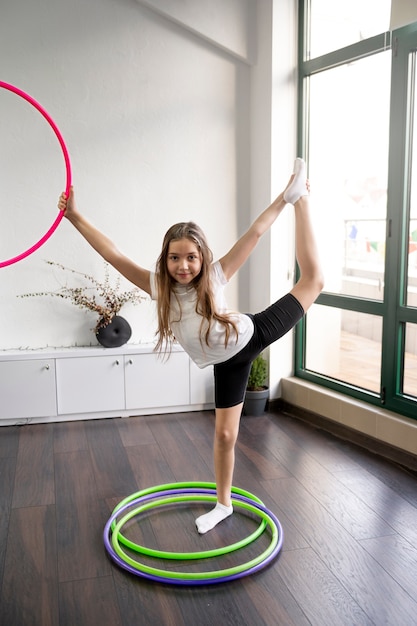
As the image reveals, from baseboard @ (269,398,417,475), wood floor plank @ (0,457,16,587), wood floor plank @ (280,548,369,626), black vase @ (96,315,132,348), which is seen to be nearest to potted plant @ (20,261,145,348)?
black vase @ (96,315,132,348)

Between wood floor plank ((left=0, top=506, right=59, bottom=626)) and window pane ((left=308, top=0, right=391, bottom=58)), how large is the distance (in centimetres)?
324

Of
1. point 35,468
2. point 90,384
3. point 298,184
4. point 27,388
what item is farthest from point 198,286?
point 27,388

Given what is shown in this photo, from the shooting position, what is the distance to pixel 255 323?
9.49ft

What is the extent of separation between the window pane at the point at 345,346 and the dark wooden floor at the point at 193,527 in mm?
435

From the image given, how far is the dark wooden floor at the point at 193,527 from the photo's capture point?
7.66 feet

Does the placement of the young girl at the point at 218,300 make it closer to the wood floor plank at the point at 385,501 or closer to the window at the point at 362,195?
the wood floor plank at the point at 385,501

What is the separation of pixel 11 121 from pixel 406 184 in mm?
2594

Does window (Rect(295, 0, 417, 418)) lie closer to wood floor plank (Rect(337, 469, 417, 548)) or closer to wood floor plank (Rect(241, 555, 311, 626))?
wood floor plank (Rect(337, 469, 417, 548))

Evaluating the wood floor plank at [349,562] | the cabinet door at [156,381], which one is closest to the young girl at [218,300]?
the wood floor plank at [349,562]

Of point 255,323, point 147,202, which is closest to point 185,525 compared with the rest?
A: point 255,323

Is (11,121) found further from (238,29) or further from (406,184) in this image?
(406,184)

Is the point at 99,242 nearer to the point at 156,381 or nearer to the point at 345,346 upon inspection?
the point at 156,381

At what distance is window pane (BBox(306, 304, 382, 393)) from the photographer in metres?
4.08

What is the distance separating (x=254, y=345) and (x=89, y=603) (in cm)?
121
